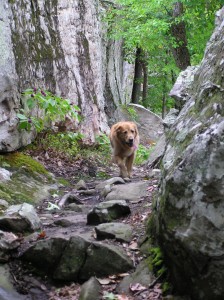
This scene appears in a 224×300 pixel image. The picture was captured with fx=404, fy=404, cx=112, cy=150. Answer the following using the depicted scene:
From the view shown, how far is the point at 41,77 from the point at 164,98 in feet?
62.3

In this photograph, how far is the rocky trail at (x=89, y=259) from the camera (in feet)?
12.5

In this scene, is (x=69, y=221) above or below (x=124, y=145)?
below

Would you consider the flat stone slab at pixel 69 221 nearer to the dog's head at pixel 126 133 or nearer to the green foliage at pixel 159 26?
the dog's head at pixel 126 133

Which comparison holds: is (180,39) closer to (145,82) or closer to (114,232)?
(114,232)

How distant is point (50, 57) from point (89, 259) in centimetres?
775

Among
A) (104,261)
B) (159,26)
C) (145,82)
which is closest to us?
(104,261)

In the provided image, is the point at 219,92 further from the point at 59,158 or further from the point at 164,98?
the point at 164,98

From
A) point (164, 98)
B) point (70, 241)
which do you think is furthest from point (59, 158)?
point (164, 98)

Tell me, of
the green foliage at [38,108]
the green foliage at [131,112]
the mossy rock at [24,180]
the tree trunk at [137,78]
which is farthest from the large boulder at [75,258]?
the tree trunk at [137,78]

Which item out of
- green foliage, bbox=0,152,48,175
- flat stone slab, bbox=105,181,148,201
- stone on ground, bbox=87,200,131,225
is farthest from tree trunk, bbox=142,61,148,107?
stone on ground, bbox=87,200,131,225

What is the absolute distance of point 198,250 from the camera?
3143 millimetres

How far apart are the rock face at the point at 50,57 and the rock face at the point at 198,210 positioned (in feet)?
16.5

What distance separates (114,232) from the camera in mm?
4543

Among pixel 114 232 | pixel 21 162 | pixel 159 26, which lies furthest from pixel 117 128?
pixel 159 26
